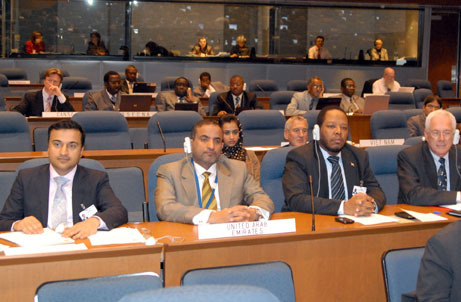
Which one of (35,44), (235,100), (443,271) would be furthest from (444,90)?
(443,271)

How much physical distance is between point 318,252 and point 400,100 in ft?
22.7

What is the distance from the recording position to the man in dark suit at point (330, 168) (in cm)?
369

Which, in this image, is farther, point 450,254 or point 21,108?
point 21,108

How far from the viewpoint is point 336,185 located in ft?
12.4

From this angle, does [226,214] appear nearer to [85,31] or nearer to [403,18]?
[85,31]

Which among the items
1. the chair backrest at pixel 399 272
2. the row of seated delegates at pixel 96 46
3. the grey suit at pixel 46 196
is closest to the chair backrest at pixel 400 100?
the row of seated delegates at pixel 96 46

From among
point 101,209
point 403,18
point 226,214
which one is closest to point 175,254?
point 226,214

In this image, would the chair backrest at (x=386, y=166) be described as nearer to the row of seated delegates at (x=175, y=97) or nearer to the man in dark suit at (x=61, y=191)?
the man in dark suit at (x=61, y=191)

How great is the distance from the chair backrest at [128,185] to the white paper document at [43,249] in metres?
1.31

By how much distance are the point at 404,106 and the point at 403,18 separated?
498 centimetres

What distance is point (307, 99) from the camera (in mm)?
8320

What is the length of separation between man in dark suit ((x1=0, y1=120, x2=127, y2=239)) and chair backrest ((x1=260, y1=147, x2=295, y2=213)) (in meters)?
1.11

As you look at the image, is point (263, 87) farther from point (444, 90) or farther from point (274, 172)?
point (274, 172)

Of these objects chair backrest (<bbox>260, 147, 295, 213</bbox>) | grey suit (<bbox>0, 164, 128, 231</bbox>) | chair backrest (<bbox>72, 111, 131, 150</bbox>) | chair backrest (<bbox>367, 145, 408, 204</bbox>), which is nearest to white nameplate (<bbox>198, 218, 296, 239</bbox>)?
grey suit (<bbox>0, 164, 128, 231</bbox>)
